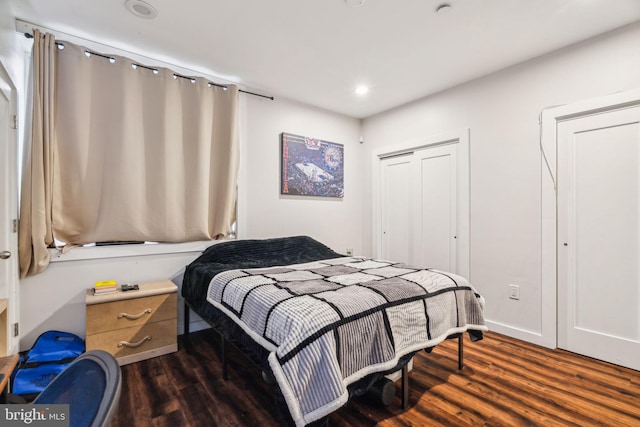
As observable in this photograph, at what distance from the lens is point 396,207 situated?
13.3ft

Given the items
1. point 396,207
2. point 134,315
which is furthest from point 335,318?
point 396,207

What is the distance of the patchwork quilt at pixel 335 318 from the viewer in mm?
1353

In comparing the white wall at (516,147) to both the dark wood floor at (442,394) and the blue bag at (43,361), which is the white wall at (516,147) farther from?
the blue bag at (43,361)

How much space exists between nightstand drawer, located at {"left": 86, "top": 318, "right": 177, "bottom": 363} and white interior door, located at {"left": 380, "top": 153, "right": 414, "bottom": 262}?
2.73m

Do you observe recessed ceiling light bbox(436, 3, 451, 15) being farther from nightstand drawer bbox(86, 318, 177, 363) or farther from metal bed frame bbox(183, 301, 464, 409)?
nightstand drawer bbox(86, 318, 177, 363)

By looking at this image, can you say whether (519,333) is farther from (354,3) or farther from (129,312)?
(129,312)

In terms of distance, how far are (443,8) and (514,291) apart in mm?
2485

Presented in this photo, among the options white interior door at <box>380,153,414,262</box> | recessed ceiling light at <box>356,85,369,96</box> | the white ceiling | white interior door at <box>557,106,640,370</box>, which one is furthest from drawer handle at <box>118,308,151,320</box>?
white interior door at <box>557,106,640,370</box>

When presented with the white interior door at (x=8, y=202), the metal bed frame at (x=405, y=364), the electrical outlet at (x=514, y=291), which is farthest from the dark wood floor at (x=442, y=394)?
the white interior door at (x=8, y=202)

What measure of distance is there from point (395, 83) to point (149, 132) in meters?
2.51

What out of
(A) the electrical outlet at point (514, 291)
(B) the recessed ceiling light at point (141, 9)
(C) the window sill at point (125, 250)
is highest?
(B) the recessed ceiling light at point (141, 9)

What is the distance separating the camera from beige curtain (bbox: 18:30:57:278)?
2184 mm

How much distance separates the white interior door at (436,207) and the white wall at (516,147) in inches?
9.3

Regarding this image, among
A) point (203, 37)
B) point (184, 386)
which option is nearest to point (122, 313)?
point (184, 386)
